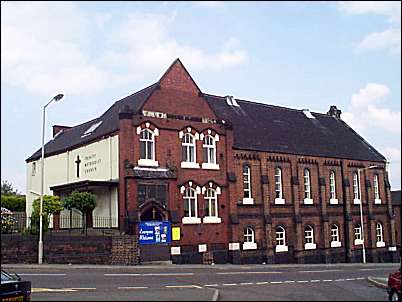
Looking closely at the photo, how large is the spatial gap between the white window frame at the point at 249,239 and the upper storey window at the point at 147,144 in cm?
899

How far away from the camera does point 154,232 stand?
112 feet

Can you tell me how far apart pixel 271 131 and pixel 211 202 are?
10338 millimetres

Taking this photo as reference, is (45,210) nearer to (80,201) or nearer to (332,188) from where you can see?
(80,201)

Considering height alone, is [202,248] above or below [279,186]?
below

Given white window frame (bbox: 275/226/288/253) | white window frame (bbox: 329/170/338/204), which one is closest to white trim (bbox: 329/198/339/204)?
white window frame (bbox: 329/170/338/204)

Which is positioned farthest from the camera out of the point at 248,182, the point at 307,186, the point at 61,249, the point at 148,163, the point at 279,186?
the point at 307,186

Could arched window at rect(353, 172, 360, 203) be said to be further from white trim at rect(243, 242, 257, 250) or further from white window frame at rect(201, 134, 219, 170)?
white window frame at rect(201, 134, 219, 170)

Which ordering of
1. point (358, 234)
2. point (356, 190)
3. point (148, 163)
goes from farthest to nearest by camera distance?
point (356, 190) → point (358, 234) → point (148, 163)

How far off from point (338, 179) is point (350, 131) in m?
9.33

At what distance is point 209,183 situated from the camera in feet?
126

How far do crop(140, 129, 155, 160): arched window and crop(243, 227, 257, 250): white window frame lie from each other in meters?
9.40

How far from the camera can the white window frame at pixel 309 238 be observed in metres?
43.8

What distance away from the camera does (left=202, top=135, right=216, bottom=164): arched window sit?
3875cm

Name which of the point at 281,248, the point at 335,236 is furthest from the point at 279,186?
the point at 335,236
